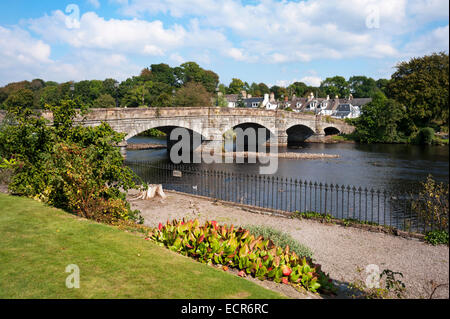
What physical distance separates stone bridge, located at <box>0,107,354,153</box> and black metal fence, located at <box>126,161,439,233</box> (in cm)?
521

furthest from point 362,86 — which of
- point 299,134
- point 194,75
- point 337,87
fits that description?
point 299,134

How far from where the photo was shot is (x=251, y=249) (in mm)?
7852

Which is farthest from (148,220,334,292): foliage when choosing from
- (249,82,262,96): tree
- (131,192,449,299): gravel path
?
(249,82,262,96): tree

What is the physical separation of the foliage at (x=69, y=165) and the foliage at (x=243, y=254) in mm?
2992

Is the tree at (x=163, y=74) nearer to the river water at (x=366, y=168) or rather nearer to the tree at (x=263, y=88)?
the tree at (x=263, y=88)

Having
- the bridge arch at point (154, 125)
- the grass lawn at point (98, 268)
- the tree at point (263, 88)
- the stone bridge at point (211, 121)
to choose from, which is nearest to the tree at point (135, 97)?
the stone bridge at point (211, 121)

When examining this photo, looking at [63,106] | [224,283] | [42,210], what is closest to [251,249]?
[224,283]

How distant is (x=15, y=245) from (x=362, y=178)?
25.8m

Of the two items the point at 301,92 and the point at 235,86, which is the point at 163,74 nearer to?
the point at 235,86

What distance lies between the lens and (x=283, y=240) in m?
10.1

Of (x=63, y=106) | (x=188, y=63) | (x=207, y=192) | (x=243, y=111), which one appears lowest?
(x=207, y=192)

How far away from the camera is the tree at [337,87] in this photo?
420 feet

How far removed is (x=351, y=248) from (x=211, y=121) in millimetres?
33367

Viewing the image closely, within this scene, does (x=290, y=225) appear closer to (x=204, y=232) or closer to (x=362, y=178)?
(x=204, y=232)
